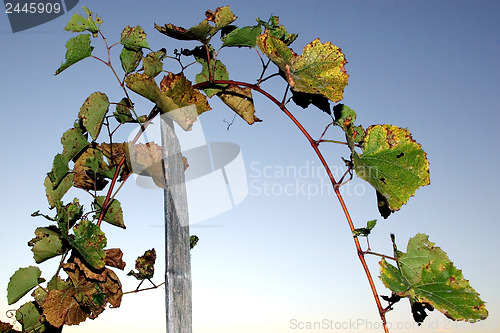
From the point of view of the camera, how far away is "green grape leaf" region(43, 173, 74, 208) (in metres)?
1.86

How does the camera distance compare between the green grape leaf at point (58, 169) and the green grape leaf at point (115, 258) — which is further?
the green grape leaf at point (58, 169)

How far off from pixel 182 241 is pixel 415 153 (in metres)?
Result: 0.80

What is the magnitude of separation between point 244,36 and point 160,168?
557 millimetres

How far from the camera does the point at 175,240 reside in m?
1.57

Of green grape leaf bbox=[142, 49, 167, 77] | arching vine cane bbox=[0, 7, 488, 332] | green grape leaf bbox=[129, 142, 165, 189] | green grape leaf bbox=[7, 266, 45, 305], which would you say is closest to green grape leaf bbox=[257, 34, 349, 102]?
arching vine cane bbox=[0, 7, 488, 332]

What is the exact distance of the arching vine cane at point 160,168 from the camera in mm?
1577

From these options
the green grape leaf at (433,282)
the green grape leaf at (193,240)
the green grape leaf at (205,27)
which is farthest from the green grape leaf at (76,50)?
the green grape leaf at (433,282)

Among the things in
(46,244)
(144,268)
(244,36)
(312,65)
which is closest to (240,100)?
(244,36)

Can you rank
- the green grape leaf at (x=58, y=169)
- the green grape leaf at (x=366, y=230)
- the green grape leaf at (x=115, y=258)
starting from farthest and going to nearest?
the green grape leaf at (x=58, y=169) < the green grape leaf at (x=115, y=258) < the green grape leaf at (x=366, y=230)

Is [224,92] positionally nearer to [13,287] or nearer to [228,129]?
[228,129]

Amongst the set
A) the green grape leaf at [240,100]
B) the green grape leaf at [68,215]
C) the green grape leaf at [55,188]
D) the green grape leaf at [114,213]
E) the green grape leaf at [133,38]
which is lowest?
the green grape leaf at [68,215]

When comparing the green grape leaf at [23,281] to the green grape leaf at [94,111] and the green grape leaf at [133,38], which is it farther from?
the green grape leaf at [133,38]

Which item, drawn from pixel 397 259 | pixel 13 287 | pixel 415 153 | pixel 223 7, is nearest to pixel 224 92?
pixel 223 7

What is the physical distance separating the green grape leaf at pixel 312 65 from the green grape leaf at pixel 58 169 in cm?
84
